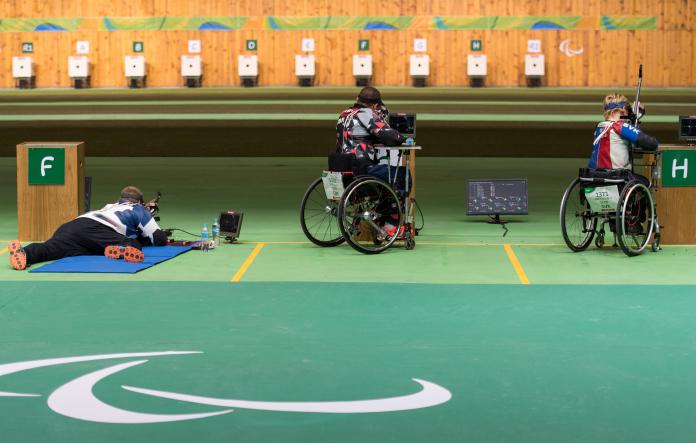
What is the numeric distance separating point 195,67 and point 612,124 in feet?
55.0

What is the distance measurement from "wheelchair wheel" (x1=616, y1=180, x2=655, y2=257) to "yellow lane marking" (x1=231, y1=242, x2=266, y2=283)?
2.78 meters

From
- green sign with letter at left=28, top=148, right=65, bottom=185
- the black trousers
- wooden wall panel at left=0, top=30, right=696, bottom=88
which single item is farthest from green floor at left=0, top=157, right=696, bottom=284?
wooden wall panel at left=0, top=30, right=696, bottom=88

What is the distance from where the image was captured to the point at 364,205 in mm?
8734

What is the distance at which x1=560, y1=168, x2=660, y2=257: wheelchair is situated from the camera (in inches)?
329

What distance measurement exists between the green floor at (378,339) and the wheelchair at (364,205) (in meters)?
0.15

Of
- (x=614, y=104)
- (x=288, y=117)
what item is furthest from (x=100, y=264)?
(x=288, y=117)

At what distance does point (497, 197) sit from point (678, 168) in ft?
6.58

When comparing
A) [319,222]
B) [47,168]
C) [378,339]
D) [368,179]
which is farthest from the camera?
[319,222]

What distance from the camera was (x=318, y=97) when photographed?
2319cm

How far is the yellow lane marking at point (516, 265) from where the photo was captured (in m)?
7.72

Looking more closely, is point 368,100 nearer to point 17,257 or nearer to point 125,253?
point 125,253

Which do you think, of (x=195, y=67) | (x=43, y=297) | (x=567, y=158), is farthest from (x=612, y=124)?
(x=195, y=67)

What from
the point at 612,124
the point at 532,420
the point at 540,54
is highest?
the point at 540,54

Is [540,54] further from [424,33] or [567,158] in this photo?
[567,158]
